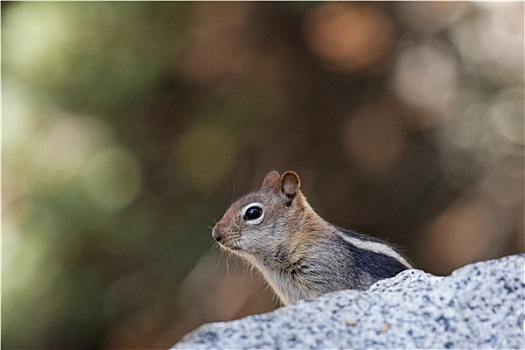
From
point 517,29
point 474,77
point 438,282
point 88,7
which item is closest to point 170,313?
point 88,7

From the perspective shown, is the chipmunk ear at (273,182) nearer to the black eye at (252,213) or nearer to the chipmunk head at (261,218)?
the chipmunk head at (261,218)

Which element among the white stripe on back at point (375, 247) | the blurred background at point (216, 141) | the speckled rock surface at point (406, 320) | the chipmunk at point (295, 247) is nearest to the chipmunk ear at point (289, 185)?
the chipmunk at point (295, 247)

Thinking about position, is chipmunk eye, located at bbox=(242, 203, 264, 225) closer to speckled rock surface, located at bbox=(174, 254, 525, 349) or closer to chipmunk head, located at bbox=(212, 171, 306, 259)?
chipmunk head, located at bbox=(212, 171, 306, 259)

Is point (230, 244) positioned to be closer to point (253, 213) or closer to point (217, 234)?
point (217, 234)

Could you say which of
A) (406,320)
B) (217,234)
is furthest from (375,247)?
Answer: (406,320)

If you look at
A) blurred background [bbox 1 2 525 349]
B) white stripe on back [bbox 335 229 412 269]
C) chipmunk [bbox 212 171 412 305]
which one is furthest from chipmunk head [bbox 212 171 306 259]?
blurred background [bbox 1 2 525 349]

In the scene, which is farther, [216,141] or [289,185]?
[216,141]
